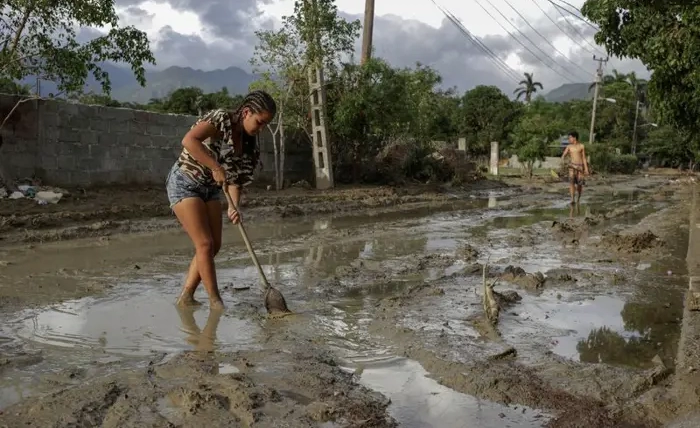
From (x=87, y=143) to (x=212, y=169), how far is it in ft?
26.2

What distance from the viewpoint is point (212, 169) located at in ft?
14.4

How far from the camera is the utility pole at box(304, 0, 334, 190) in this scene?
15.2 m

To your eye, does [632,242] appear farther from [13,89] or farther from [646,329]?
[13,89]

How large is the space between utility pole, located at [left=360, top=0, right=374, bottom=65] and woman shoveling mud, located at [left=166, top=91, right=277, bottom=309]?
14.7 metres

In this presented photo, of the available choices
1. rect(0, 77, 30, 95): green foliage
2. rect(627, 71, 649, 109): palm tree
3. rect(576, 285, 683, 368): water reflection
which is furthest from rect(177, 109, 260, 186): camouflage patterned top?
rect(627, 71, 649, 109): palm tree

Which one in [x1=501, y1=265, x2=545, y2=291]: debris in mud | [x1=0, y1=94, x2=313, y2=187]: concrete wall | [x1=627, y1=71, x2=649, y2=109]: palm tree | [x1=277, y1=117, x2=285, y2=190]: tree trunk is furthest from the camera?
[x1=627, y1=71, x2=649, y2=109]: palm tree

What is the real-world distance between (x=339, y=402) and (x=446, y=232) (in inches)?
299

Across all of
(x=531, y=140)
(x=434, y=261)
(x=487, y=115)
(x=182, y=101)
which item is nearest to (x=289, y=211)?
(x=434, y=261)

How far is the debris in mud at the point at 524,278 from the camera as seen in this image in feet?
19.9

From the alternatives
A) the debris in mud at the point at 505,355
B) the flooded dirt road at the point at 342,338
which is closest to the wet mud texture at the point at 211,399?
the flooded dirt road at the point at 342,338

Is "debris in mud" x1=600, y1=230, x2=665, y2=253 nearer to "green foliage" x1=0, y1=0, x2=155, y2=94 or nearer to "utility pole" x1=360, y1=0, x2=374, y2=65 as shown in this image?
"green foliage" x1=0, y1=0, x2=155, y2=94

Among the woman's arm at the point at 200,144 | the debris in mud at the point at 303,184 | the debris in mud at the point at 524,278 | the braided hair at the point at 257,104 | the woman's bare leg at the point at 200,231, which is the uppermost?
the braided hair at the point at 257,104

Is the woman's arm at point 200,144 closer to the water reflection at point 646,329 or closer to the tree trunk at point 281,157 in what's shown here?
the water reflection at point 646,329

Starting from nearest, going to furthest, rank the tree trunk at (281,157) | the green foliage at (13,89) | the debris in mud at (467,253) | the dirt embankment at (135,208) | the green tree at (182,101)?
1. the debris in mud at (467,253)
2. the dirt embankment at (135,208)
3. the green foliage at (13,89)
4. the tree trunk at (281,157)
5. the green tree at (182,101)
